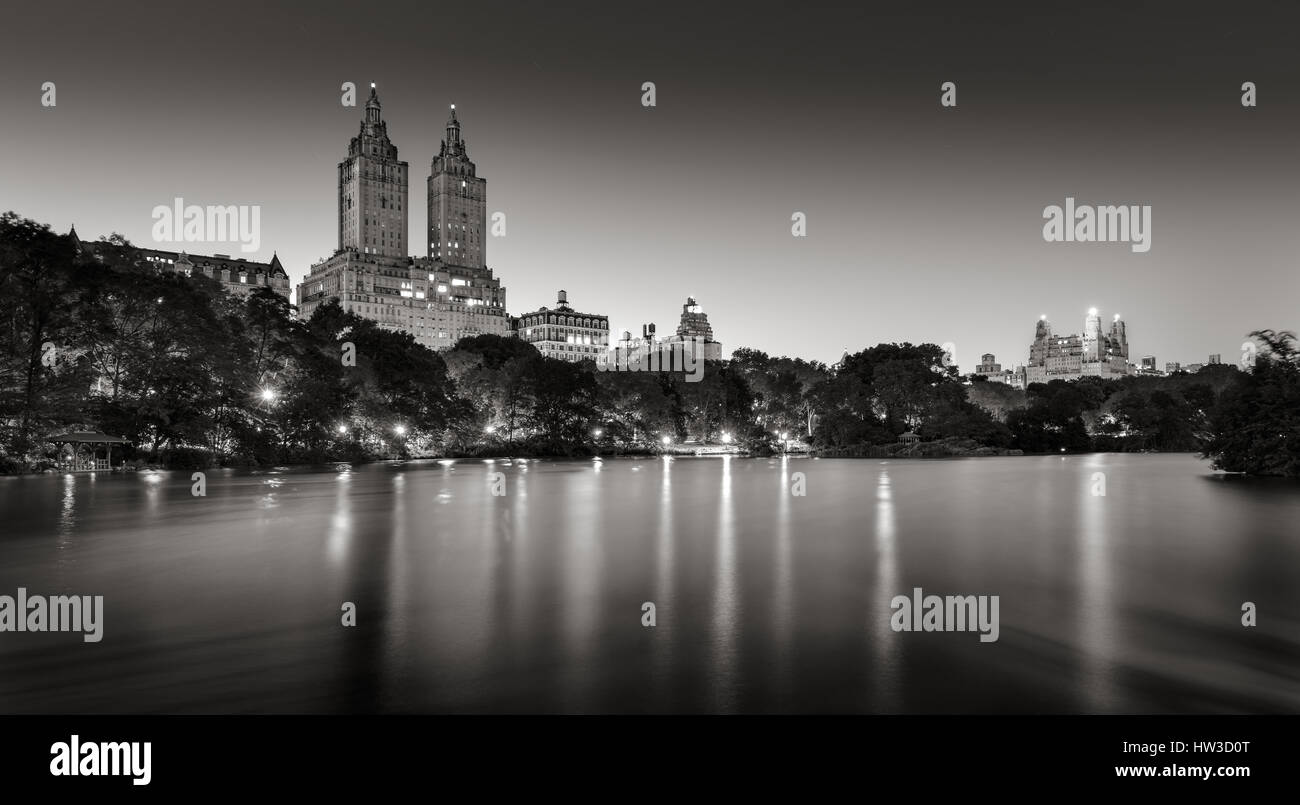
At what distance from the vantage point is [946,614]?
10.5 m

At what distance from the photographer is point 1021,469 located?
5062cm

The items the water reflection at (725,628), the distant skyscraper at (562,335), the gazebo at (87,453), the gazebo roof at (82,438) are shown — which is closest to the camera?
the water reflection at (725,628)

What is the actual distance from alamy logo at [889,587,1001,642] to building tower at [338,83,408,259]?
7716 inches

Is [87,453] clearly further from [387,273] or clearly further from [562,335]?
[562,335]

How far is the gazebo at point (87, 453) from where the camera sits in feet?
128

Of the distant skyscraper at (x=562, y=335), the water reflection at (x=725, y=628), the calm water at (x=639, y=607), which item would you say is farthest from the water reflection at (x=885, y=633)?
the distant skyscraper at (x=562, y=335)

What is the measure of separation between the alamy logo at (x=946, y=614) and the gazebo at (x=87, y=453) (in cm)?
4371

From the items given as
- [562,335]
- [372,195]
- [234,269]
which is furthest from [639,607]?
[372,195]

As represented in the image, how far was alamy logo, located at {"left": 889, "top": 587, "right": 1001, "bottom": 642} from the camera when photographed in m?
9.87
